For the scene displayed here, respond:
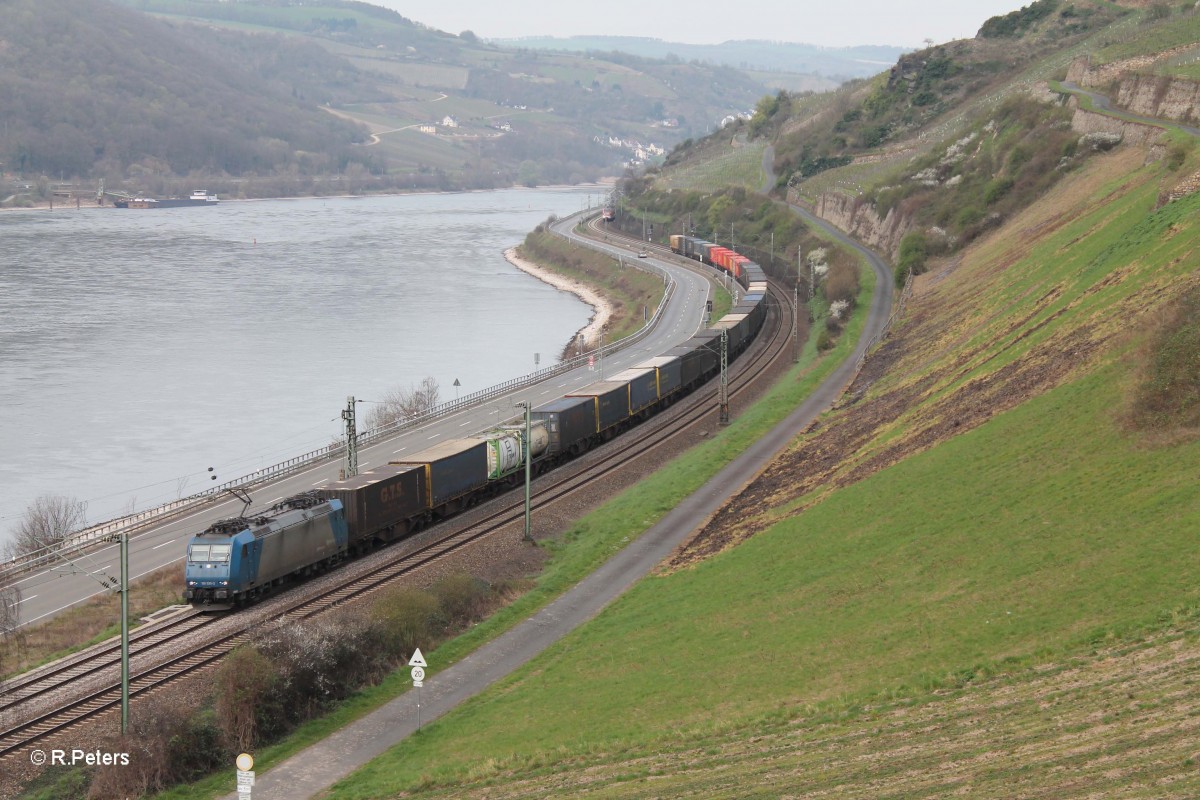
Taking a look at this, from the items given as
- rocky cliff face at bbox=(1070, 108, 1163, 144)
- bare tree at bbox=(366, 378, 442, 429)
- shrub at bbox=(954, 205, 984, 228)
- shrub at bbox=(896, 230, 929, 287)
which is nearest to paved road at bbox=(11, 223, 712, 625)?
bare tree at bbox=(366, 378, 442, 429)

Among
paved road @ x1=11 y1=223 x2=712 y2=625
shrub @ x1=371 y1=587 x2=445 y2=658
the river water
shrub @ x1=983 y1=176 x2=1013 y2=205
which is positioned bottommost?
the river water

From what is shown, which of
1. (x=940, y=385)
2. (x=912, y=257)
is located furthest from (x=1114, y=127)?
(x=940, y=385)

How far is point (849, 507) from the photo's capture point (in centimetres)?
3956

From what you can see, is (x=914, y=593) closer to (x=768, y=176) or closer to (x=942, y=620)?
(x=942, y=620)

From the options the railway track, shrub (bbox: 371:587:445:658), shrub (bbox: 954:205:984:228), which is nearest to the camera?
the railway track

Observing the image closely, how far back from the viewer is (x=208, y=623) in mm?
37469

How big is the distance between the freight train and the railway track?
1086 mm

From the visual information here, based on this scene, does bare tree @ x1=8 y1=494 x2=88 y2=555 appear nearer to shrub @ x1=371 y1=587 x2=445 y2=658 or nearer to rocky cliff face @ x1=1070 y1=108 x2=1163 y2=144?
shrub @ x1=371 y1=587 x2=445 y2=658

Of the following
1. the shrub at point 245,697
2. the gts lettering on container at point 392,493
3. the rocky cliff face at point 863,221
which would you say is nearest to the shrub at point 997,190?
the rocky cliff face at point 863,221

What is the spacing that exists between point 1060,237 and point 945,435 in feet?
87.2

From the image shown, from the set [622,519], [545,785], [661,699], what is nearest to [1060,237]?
[622,519]

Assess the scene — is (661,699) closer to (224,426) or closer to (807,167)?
(224,426)

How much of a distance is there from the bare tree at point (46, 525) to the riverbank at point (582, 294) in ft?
182

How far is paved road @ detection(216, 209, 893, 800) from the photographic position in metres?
28.1
